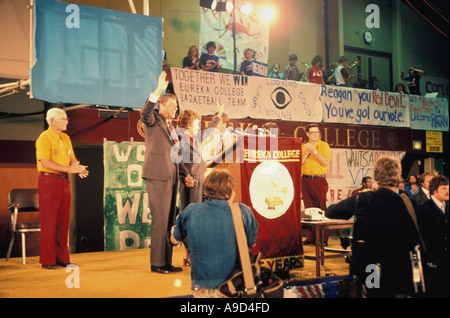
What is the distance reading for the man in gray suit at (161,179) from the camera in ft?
17.4

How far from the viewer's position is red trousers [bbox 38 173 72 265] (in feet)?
18.9

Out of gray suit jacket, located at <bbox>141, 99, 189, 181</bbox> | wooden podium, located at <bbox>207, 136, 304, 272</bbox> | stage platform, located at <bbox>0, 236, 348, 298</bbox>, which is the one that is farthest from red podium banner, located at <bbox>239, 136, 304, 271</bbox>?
gray suit jacket, located at <bbox>141, 99, 189, 181</bbox>

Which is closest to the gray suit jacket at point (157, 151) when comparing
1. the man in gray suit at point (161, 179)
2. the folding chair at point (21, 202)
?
the man in gray suit at point (161, 179)

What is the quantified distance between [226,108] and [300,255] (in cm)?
414

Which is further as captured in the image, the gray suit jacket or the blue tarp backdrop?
the blue tarp backdrop

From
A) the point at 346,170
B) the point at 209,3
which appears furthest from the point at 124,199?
the point at 346,170

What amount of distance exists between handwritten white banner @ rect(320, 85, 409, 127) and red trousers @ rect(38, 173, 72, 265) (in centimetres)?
595

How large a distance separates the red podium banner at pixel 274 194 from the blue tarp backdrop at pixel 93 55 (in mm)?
2794

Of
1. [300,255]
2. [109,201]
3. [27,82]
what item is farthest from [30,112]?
[300,255]

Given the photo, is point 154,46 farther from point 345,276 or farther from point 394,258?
point 394,258

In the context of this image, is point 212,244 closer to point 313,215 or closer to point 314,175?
point 313,215

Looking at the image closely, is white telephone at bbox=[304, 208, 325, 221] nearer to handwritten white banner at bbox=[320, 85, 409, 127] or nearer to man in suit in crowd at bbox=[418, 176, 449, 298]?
man in suit in crowd at bbox=[418, 176, 449, 298]

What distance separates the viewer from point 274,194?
5062 mm

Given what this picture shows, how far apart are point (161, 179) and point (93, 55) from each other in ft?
8.28
